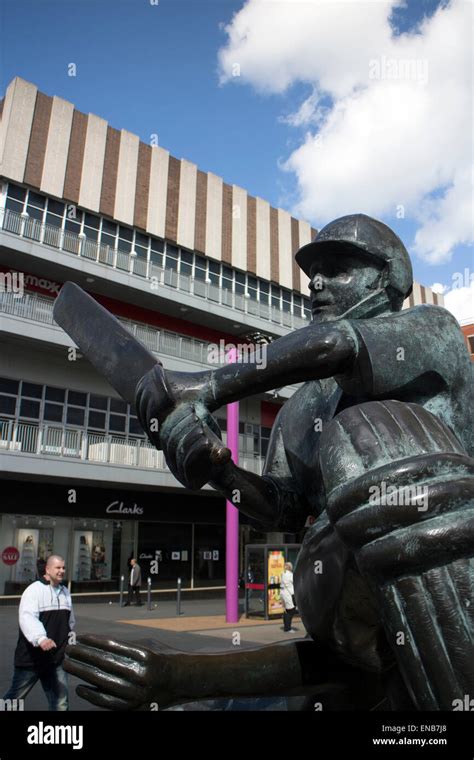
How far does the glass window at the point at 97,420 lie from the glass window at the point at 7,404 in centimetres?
268

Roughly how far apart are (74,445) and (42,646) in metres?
13.5

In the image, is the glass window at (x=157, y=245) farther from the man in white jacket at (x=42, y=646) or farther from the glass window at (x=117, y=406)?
the man in white jacket at (x=42, y=646)

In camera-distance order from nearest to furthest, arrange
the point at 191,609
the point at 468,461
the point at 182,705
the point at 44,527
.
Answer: the point at 468,461, the point at 182,705, the point at 191,609, the point at 44,527

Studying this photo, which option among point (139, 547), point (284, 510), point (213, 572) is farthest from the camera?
point (213, 572)

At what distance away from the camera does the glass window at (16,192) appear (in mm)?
18625

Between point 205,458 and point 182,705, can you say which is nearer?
point 205,458

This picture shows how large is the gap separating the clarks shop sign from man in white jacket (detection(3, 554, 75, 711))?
51.7 feet

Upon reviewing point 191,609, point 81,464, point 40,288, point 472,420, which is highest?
point 40,288

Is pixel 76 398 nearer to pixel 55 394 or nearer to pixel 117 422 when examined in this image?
pixel 55 394

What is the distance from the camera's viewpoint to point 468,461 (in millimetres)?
1186

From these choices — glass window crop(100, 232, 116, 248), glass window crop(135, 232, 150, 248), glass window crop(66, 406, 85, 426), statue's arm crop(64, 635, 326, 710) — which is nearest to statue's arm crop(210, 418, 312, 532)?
statue's arm crop(64, 635, 326, 710)

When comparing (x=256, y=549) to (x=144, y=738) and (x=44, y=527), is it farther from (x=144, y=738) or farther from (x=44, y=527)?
(x=144, y=738)

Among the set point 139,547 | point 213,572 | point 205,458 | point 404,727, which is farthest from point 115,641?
point 213,572

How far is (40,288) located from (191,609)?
1090cm
